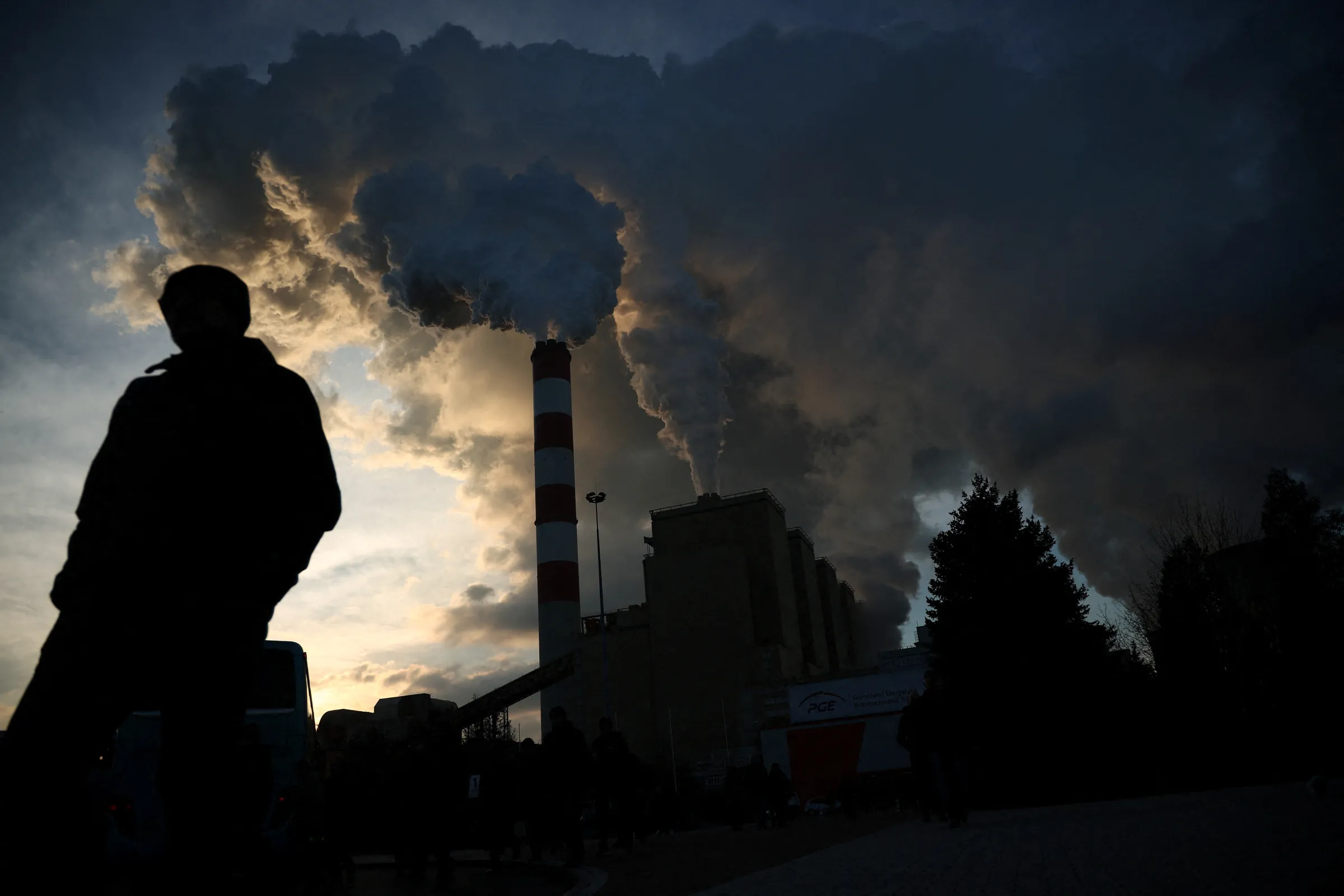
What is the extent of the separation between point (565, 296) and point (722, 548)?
16.9 m

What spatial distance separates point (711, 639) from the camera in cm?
4847

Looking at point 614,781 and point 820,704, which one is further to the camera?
point 820,704

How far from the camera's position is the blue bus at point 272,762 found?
21.3 ft

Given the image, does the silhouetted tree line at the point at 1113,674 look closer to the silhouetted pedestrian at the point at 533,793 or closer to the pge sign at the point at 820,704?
the silhouetted pedestrian at the point at 533,793

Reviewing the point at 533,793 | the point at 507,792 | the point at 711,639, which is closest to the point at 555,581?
the point at 711,639

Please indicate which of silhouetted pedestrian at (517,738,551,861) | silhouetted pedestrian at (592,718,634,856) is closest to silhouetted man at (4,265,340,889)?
silhouetted pedestrian at (517,738,551,861)

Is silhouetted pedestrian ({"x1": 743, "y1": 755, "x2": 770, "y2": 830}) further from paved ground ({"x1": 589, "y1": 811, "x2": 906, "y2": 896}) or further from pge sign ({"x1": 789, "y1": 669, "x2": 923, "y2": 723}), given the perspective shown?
pge sign ({"x1": 789, "y1": 669, "x2": 923, "y2": 723})

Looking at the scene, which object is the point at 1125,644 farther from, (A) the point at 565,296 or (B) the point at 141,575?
(B) the point at 141,575

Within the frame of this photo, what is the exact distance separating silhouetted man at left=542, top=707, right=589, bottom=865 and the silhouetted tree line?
1059 cm

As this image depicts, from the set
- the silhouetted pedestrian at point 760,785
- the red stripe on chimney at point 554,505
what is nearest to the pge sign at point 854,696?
the red stripe on chimney at point 554,505

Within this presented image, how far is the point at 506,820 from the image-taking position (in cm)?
1005

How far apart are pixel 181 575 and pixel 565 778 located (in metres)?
7.08

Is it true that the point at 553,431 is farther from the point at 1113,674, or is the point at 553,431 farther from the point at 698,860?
the point at 698,860

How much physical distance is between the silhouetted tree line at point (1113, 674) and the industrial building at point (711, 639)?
19.7m
